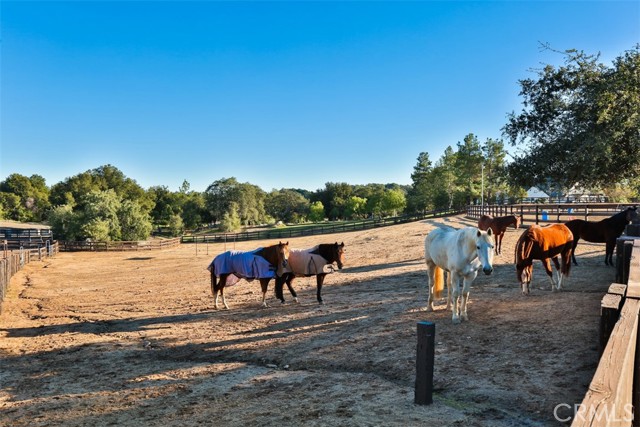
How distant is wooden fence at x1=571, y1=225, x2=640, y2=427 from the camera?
2041mm

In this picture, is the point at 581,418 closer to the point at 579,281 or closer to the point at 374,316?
the point at 374,316

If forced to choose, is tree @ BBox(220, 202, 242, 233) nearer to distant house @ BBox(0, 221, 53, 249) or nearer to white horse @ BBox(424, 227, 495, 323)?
distant house @ BBox(0, 221, 53, 249)

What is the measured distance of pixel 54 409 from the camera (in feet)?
19.5

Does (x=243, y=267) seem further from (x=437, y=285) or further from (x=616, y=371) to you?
(x=616, y=371)

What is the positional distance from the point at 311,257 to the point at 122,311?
6.45m

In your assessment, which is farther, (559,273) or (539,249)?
(559,273)

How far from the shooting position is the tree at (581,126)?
39.2 feet

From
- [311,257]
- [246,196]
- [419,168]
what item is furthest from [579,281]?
[246,196]

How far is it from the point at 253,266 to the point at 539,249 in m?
7.28

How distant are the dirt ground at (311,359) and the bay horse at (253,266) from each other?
33.1 inches

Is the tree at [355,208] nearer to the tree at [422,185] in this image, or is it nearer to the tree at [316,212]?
the tree at [316,212]

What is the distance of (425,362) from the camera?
197 inches

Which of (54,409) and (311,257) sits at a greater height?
(311,257)

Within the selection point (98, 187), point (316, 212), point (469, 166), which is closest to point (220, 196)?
point (98, 187)
